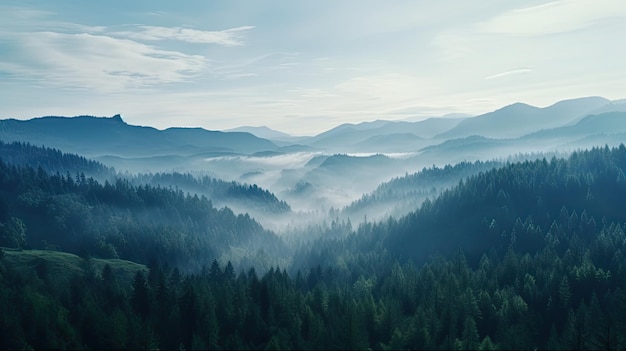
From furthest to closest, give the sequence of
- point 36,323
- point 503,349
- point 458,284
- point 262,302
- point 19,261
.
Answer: point 19,261 → point 458,284 → point 262,302 → point 503,349 → point 36,323

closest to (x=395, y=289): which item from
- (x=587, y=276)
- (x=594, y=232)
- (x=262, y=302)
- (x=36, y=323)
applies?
(x=262, y=302)

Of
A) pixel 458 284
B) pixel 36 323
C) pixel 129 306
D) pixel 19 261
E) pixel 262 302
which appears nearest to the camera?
pixel 36 323

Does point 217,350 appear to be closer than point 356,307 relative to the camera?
Yes

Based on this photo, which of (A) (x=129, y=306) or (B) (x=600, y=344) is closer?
(B) (x=600, y=344)

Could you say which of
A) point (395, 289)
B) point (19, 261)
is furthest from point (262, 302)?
point (19, 261)

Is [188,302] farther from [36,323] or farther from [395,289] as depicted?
[395,289]

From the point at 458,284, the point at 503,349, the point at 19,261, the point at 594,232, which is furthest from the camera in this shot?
the point at 594,232

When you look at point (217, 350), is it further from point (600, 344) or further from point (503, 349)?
point (600, 344)

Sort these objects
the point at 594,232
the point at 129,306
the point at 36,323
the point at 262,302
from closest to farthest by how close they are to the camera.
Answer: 1. the point at 36,323
2. the point at 129,306
3. the point at 262,302
4. the point at 594,232

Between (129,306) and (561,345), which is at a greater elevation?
(129,306)

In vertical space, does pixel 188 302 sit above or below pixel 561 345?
above
